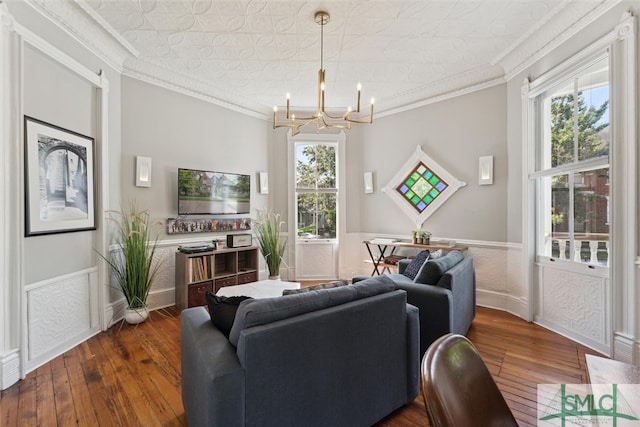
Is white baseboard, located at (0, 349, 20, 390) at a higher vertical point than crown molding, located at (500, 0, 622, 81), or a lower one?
lower

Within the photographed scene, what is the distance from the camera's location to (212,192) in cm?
448

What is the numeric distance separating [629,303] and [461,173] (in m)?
2.36

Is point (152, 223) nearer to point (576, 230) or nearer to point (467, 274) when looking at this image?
point (467, 274)

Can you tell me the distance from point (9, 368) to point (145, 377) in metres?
0.98

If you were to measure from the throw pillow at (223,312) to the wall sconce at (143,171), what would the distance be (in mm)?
2729

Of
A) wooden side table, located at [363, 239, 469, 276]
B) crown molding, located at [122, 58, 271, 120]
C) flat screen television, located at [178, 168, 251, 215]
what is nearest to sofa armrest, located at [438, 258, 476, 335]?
wooden side table, located at [363, 239, 469, 276]

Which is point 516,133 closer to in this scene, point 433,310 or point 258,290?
point 433,310

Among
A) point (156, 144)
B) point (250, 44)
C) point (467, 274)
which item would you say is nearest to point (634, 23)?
point (467, 274)

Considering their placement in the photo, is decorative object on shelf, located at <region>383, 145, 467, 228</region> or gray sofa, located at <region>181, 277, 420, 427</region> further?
decorative object on shelf, located at <region>383, 145, 467, 228</region>

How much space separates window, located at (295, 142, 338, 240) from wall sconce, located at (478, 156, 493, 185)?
2.36 meters

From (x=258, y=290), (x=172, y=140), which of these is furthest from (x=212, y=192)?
(x=258, y=290)

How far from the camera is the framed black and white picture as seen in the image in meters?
2.45

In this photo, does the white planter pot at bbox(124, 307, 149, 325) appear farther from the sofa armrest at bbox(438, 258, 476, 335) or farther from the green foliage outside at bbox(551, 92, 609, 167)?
the green foliage outside at bbox(551, 92, 609, 167)

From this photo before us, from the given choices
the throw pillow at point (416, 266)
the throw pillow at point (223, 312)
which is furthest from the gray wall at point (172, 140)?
the throw pillow at point (416, 266)
